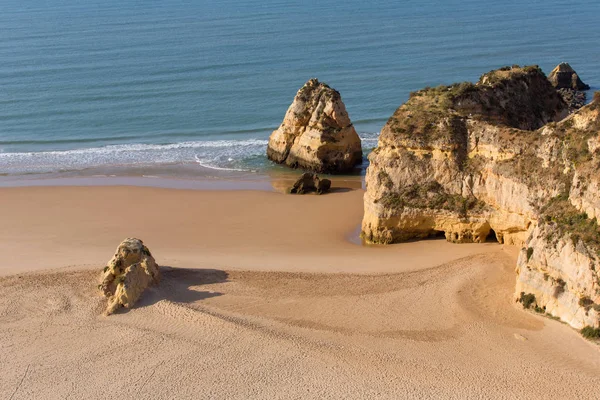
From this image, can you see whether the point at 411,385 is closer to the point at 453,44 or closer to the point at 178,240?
the point at 178,240

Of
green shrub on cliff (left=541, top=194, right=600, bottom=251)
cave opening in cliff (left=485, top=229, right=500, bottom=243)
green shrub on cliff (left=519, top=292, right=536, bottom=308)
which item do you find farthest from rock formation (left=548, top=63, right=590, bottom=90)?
green shrub on cliff (left=519, top=292, right=536, bottom=308)

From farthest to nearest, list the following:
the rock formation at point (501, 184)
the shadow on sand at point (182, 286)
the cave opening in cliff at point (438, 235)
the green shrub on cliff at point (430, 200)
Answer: the cave opening in cliff at point (438, 235), the green shrub on cliff at point (430, 200), the shadow on sand at point (182, 286), the rock formation at point (501, 184)

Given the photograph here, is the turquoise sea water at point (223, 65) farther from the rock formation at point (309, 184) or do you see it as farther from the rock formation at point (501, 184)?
the rock formation at point (501, 184)

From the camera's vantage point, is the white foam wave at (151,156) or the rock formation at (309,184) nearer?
the rock formation at (309,184)

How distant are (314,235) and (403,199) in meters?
4.58

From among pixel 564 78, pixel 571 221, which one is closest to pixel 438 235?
pixel 571 221

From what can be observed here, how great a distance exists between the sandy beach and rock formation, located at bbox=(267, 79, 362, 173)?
10313mm

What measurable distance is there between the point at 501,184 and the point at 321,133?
636 inches

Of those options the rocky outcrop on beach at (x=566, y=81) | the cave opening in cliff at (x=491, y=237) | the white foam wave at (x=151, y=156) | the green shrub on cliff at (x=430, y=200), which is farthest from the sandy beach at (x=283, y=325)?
the rocky outcrop on beach at (x=566, y=81)

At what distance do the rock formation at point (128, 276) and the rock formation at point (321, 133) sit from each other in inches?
698

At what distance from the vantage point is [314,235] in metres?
31.5

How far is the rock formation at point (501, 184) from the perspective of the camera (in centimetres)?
2170

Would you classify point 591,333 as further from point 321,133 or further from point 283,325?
point 321,133

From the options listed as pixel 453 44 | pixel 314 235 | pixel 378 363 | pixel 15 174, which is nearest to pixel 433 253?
pixel 314 235
